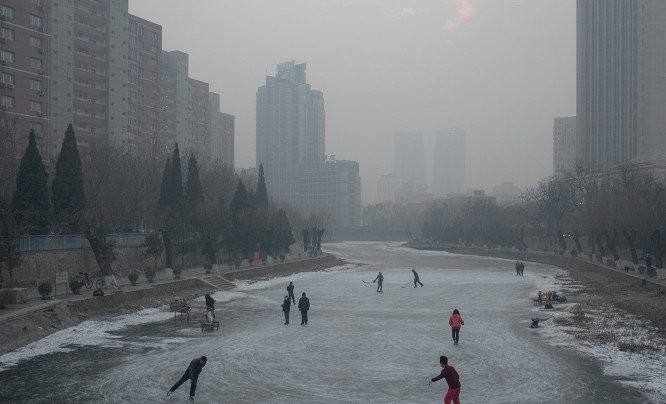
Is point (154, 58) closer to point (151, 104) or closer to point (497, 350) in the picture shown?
point (151, 104)

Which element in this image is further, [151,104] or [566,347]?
[151,104]

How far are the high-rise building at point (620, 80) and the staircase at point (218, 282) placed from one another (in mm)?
96490

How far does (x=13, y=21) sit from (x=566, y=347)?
63.4 m

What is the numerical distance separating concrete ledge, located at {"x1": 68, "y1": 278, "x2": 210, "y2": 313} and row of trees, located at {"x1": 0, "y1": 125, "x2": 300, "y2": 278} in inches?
94.9

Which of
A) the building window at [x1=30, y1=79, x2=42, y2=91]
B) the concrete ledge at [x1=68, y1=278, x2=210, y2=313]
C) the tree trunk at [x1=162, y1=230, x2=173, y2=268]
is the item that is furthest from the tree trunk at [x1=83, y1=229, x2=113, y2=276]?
the building window at [x1=30, y1=79, x2=42, y2=91]

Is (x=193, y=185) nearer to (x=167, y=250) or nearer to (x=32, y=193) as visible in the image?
(x=167, y=250)

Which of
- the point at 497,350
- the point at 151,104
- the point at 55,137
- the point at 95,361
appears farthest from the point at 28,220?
the point at 151,104

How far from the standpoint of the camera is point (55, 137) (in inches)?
2889

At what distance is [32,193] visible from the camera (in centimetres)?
3666

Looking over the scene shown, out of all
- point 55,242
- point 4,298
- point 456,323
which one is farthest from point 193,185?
point 456,323

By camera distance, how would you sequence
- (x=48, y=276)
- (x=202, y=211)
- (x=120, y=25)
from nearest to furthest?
(x=48, y=276) < (x=202, y=211) < (x=120, y=25)

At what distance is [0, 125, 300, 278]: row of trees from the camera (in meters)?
36.3

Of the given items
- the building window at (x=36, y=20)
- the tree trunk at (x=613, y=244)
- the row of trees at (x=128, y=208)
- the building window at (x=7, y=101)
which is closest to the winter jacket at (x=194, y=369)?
the row of trees at (x=128, y=208)

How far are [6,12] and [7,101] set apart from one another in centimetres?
924
